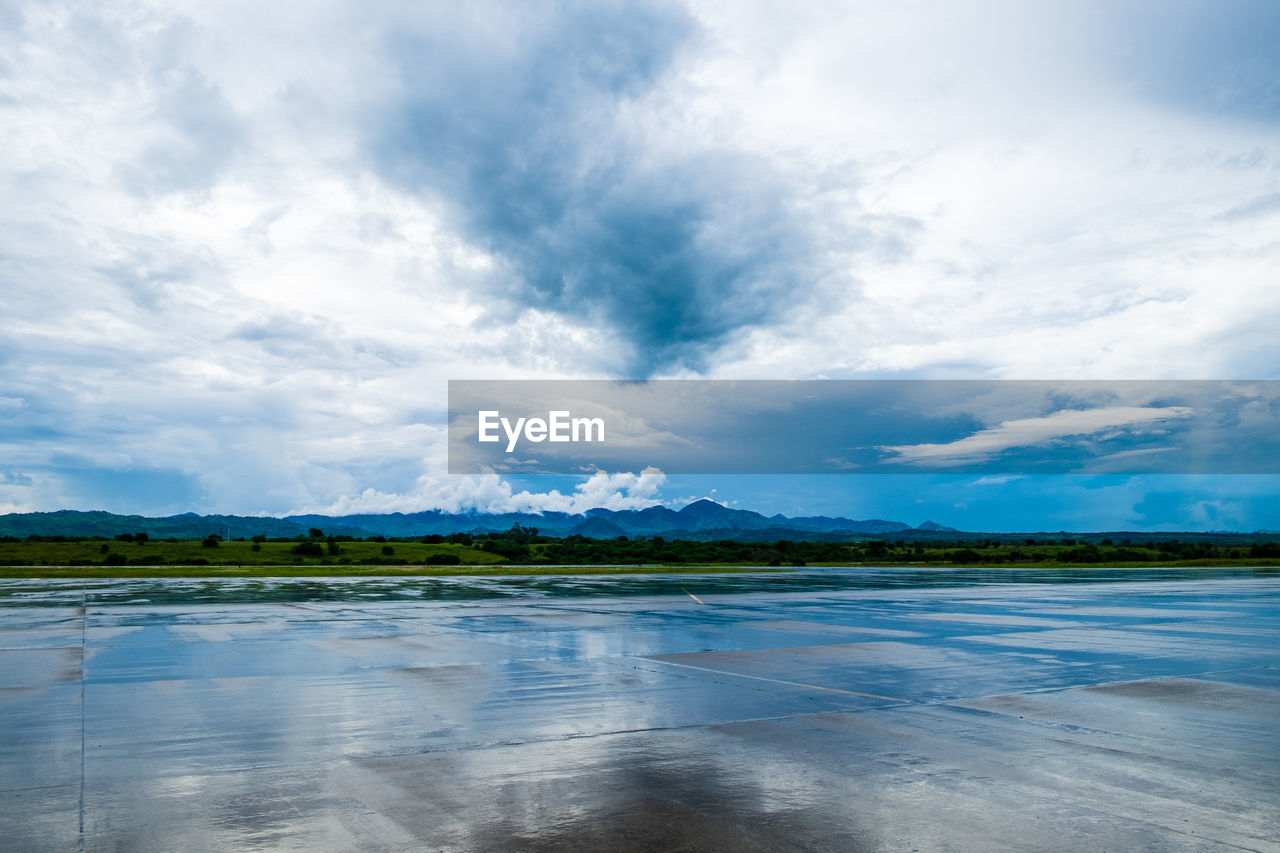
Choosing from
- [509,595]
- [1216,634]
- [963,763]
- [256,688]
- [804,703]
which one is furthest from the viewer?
[509,595]

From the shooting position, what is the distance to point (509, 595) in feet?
112

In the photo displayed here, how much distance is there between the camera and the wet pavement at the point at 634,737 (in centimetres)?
672

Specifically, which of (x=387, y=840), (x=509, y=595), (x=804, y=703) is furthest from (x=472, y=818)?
(x=509, y=595)

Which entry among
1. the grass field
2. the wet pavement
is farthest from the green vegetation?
the wet pavement

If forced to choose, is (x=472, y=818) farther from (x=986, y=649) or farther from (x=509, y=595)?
(x=509, y=595)

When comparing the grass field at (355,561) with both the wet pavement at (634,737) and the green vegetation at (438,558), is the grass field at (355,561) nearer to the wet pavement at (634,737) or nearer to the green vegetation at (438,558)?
the green vegetation at (438,558)

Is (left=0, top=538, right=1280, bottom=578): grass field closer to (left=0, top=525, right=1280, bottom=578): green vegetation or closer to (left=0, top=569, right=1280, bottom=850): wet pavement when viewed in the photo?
(left=0, top=525, right=1280, bottom=578): green vegetation

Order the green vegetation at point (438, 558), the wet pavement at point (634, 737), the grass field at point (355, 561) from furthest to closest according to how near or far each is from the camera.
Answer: the green vegetation at point (438, 558) < the grass field at point (355, 561) < the wet pavement at point (634, 737)

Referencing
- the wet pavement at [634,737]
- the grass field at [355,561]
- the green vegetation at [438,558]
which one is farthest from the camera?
the green vegetation at [438,558]

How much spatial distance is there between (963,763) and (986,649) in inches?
401

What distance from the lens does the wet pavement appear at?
672cm

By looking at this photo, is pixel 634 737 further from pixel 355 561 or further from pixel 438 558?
pixel 438 558

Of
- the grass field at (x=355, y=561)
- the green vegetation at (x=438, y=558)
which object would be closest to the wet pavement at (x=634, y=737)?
the grass field at (x=355, y=561)

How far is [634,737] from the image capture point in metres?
9.80
